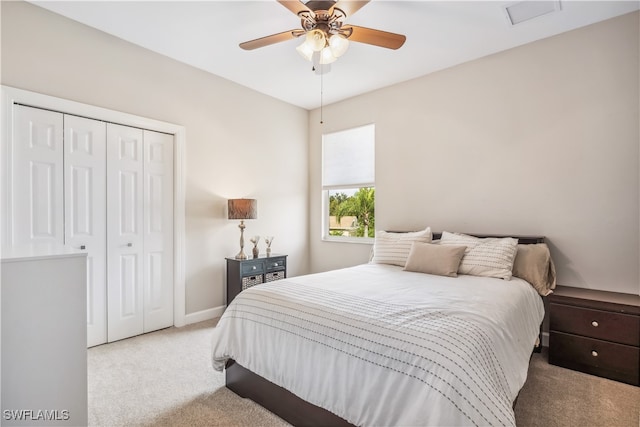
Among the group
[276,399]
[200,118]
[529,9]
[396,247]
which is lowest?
[276,399]

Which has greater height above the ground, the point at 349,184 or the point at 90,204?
the point at 349,184

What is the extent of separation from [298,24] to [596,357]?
3.49 meters

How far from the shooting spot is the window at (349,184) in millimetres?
4436

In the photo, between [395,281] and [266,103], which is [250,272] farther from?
[266,103]

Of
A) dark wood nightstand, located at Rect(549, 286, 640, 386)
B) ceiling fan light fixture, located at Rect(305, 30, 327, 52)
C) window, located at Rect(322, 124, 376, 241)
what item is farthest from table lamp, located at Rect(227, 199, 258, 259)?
dark wood nightstand, located at Rect(549, 286, 640, 386)

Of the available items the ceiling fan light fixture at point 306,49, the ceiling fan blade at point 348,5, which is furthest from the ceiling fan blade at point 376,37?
the ceiling fan light fixture at point 306,49

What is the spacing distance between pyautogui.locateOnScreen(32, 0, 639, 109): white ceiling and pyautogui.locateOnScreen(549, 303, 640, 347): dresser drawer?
2368mm

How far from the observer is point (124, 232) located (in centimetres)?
317

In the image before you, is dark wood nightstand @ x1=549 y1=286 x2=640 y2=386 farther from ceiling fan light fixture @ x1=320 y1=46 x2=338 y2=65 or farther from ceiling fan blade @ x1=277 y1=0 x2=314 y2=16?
ceiling fan blade @ x1=277 y1=0 x2=314 y2=16

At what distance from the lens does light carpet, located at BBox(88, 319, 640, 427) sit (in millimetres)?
1909

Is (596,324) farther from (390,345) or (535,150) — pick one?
(390,345)

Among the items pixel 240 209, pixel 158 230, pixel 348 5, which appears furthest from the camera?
pixel 240 209

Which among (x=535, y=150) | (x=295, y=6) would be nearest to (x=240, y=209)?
(x=295, y=6)

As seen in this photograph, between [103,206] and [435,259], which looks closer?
[435,259]
